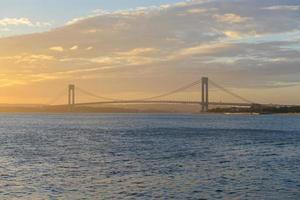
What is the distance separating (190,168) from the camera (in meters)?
27.6

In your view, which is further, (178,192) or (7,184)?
(7,184)

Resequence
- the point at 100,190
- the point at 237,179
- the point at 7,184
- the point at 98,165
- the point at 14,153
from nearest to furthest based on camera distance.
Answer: the point at 100,190 < the point at 7,184 < the point at 237,179 < the point at 98,165 < the point at 14,153

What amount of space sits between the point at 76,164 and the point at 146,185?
875 cm

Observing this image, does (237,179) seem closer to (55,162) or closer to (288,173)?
(288,173)

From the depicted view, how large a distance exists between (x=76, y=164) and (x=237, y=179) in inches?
382

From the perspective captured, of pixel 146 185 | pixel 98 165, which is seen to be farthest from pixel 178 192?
pixel 98 165

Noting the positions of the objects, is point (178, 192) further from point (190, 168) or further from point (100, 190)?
point (190, 168)

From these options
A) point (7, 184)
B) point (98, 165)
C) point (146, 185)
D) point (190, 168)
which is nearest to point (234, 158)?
point (190, 168)

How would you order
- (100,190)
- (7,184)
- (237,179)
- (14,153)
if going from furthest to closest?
1. (14,153)
2. (237,179)
3. (7,184)
4. (100,190)

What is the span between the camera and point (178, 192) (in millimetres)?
20406

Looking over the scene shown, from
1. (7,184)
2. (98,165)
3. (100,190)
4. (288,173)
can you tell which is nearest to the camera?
(100,190)

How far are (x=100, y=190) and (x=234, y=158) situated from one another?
14.5 meters

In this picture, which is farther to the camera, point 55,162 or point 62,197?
point 55,162

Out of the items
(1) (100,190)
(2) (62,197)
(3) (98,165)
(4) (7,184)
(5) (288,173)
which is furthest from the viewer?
(3) (98,165)
